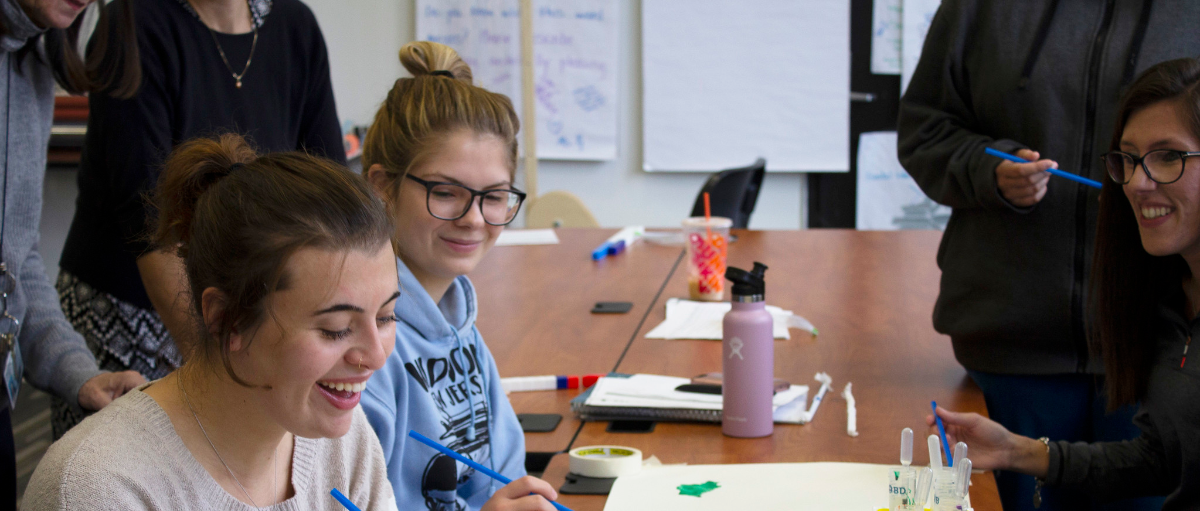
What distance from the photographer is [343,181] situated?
35.4 inches

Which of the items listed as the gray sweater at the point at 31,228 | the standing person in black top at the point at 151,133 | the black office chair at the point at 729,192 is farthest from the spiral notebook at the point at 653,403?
the black office chair at the point at 729,192

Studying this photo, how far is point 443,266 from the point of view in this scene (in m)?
1.28

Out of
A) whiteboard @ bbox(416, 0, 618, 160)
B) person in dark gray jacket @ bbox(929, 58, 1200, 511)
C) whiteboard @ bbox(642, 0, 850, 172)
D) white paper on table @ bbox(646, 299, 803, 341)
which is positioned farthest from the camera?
whiteboard @ bbox(416, 0, 618, 160)

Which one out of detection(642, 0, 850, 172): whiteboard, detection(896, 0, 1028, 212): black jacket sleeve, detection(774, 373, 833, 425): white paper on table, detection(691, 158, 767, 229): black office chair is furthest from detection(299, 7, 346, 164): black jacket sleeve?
detection(642, 0, 850, 172): whiteboard

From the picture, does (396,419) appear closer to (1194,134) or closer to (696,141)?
(1194,134)

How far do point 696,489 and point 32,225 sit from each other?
1026 millimetres

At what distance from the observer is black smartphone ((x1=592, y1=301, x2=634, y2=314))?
205 cm

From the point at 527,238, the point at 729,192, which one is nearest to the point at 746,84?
the point at 729,192

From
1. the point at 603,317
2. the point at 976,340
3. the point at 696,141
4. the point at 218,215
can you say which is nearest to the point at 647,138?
the point at 696,141

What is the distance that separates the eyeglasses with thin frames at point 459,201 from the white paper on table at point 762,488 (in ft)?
1.36

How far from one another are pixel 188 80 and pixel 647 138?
3427 mm

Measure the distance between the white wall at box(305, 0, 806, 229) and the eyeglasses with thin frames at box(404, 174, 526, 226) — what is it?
351 centimetres

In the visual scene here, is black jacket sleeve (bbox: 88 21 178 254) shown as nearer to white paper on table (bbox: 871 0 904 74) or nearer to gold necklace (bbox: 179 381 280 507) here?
gold necklace (bbox: 179 381 280 507)

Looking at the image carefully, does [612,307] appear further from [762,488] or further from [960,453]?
[960,453]
